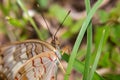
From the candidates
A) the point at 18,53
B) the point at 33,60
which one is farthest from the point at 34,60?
the point at 18,53

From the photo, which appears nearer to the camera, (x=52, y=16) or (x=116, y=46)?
(x=116, y=46)

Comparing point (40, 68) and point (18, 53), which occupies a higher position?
point (18, 53)

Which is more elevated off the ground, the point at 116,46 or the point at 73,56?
the point at 73,56

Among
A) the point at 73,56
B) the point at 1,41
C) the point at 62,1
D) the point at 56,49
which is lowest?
the point at 1,41

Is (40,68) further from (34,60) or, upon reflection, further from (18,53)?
(18,53)

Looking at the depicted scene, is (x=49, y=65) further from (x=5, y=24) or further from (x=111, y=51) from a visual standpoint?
(x=5, y=24)

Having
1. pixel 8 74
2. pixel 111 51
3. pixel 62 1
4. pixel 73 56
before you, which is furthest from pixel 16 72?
pixel 62 1
